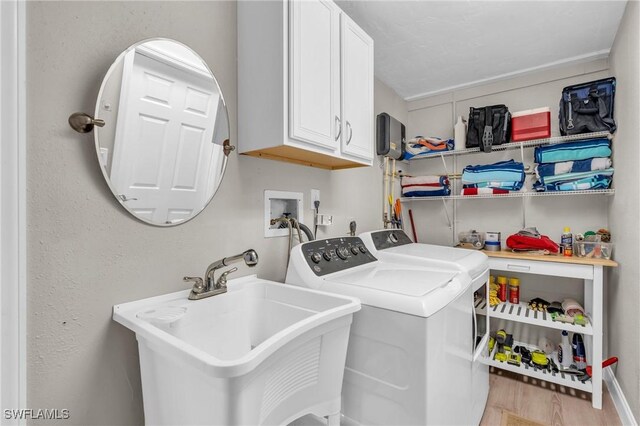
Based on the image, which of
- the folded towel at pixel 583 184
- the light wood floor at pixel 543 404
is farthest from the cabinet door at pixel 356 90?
the light wood floor at pixel 543 404

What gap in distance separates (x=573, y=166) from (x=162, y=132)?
9.25ft

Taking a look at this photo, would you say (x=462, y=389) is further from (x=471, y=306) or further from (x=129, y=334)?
(x=129, y=334)

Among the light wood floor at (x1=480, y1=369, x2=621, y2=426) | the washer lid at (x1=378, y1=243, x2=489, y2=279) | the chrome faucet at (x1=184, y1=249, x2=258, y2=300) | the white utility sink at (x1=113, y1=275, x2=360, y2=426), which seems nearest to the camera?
the white utility sink at (x1=113, y1=275, x2=360, y2=426)

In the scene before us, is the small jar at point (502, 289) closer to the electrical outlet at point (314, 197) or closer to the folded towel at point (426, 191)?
the folded towel at point (426, 191)

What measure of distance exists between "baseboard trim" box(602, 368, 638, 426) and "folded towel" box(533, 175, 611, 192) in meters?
1.36

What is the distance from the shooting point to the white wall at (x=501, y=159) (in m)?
2.43

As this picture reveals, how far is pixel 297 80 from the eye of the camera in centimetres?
129

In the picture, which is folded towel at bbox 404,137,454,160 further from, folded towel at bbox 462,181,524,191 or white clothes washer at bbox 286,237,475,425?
white clothes washer at bbox 286,237,475,425

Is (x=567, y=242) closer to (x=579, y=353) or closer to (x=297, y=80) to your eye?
(x=579, y=353)

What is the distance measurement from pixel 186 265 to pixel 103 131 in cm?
58

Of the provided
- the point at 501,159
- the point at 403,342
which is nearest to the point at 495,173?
the point at 501,159

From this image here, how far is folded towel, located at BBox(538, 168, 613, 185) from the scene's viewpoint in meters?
2.13

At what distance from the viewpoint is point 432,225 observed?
10.4 feet

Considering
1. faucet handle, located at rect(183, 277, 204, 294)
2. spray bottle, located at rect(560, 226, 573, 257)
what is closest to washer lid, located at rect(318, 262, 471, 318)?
faucet handle, located at rect(183, 277, 204, 294)
